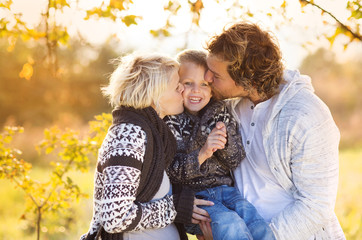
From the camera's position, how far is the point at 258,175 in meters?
2.79

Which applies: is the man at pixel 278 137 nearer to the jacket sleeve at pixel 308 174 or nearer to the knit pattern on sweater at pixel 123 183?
the jacket sleeve at pixel 308 174

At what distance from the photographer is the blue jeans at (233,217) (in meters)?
2.49

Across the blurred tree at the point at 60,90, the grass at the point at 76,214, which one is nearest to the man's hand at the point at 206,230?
the grass at the point at 76,214

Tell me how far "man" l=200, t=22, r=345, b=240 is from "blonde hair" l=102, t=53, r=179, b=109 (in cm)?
51

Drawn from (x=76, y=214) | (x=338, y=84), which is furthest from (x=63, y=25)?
(x=338, y=84)

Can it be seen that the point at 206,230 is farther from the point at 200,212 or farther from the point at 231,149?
the point at 231,149

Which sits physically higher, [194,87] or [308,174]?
[194,87]

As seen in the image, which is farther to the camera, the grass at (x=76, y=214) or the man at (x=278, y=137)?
the grass at (x=76, y=214)

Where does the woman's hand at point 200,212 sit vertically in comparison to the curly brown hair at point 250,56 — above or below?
below

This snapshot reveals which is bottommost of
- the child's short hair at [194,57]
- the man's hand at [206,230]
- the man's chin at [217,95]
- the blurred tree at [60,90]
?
the man's hand at [206,230]

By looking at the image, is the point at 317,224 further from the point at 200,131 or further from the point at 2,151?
the point at 2,151

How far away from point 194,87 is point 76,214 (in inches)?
177

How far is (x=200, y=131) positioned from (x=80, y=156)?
1558mm

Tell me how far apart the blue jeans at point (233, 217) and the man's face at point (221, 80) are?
60cm
